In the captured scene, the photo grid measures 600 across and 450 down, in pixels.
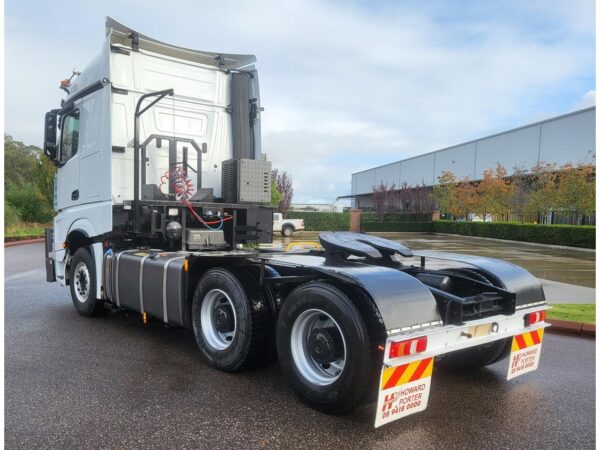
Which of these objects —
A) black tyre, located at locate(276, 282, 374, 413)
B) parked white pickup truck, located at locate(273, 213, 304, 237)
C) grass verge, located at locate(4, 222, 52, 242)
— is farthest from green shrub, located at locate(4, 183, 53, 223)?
black tyre, located at locate(276, 282, 374, 413)

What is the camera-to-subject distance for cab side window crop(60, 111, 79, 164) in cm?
717

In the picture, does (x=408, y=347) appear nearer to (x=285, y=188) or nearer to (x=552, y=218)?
(x=552, y=218)

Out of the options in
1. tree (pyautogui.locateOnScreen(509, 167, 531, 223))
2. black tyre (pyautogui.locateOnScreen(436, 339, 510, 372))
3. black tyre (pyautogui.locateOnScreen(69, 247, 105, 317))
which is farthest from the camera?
tree (pyautogui.locateOnScreen(509, 167, 531, 223))

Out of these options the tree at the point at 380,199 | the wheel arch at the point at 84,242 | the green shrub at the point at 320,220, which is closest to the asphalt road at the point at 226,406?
the wheel arch at the point at 84,242

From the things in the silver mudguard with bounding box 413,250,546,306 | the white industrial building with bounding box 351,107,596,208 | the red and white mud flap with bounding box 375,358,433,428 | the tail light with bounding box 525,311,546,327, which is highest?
the white industrial building with bounding box 351,107,596,208

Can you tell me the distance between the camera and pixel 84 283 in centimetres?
694

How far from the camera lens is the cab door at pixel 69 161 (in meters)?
7.11

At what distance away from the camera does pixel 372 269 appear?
3.68 m

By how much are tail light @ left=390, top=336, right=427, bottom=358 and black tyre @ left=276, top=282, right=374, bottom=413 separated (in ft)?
0.63

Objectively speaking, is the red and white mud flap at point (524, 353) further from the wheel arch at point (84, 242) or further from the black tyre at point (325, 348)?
the wheel arch at point (84, 242)

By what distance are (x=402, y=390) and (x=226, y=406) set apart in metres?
1.39

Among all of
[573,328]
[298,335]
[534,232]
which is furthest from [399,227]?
[298,335]

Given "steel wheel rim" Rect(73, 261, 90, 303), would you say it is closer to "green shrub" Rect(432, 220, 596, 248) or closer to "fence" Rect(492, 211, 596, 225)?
"green shrub" Rect(432, 220, 596, 248)

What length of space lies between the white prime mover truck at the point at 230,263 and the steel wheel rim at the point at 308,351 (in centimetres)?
1
